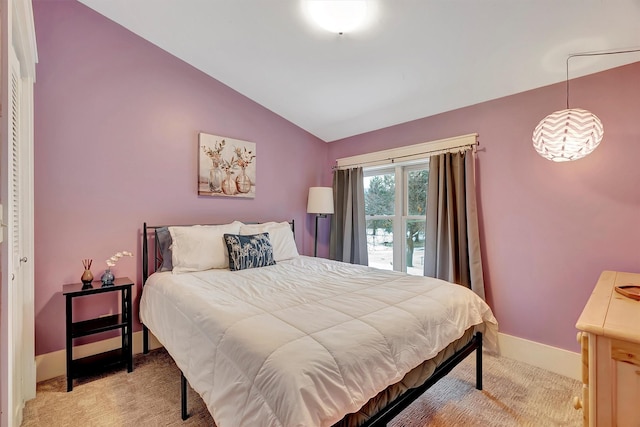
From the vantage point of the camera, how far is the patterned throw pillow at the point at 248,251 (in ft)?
8.36

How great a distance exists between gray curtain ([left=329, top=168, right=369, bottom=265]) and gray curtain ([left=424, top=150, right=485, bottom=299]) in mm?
898

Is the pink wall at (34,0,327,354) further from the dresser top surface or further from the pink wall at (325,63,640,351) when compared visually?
the dresser top surface

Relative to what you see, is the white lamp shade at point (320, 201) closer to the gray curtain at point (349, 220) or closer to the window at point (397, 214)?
the gray curtain at point (349, 220)

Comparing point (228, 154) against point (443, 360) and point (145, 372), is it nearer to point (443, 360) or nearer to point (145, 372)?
point (145, 372)

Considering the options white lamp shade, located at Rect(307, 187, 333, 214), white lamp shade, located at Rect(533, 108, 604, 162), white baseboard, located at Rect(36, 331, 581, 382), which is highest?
white lamp shade, located at Rect(533, 108, 604, 162)

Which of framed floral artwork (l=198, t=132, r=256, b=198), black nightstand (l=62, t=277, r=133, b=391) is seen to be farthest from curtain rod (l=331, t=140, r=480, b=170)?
black nightstand (l=62, t=277, r=133, b=391)

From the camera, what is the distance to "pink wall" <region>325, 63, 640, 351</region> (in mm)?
2016

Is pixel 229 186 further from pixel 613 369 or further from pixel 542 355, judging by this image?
pixel 542 355

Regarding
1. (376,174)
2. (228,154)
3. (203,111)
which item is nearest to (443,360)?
(376,174)

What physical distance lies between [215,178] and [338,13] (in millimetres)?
1939

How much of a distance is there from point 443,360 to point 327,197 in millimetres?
2329

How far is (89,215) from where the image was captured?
2.38 meters

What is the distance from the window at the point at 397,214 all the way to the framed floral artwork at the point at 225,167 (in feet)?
4.86

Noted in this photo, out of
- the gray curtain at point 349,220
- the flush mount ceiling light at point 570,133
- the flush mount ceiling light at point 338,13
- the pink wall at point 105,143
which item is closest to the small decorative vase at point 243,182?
the pink wall at point 105,143
